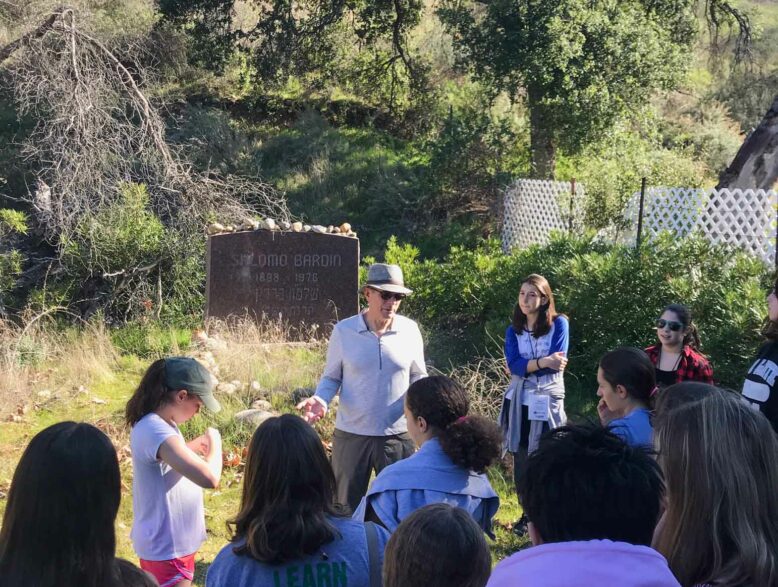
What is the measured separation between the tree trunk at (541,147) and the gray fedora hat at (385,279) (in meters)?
10.1

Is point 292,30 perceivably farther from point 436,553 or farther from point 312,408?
point 436,553

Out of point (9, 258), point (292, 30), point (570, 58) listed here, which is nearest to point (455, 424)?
point (9, 258)

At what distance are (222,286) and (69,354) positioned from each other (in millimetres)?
2090

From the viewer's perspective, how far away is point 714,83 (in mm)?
24641

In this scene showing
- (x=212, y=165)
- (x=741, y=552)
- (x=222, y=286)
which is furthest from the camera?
(x=212, y=165)

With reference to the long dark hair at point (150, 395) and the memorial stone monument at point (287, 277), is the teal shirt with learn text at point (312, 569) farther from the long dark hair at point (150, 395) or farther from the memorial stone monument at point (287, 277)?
the memorial stone monument at point (287, 277)

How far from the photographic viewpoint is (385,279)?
15.9 ft

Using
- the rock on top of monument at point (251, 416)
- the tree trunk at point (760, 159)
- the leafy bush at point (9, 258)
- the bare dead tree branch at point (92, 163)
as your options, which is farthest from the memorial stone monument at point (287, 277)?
the tree trunk at point (760, 159)

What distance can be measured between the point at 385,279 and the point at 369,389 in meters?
0.63

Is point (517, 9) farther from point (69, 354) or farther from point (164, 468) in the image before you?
point (164, 468)

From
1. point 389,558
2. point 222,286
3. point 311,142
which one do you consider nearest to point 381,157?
point 311,142

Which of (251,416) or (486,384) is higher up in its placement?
(486,384)

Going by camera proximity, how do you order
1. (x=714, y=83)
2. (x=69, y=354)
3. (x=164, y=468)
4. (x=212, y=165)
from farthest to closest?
(x=714, y=83), (x=212, y=165), (x=69, y=354), (x=164, y=468)

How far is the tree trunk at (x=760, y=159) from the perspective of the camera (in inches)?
455
